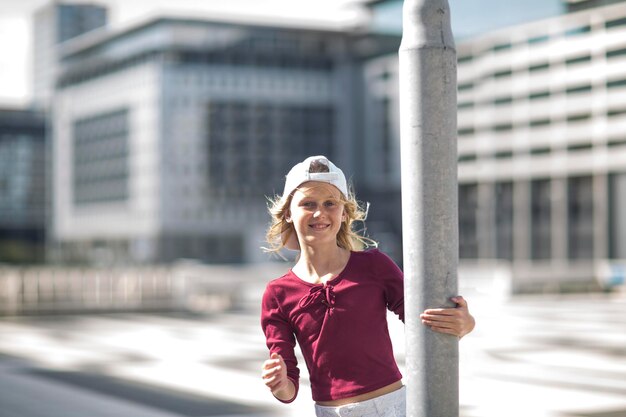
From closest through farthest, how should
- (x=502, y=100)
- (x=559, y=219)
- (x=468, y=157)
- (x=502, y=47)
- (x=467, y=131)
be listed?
(x=559, y=219) → (x=502, y=47) → (x=502, y=100) → (x=467, y=131) → (x=468, y=157)

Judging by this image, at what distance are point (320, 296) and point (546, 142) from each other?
77296mm

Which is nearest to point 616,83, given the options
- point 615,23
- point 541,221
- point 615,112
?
point 615,112

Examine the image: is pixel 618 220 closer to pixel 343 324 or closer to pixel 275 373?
pixel 343 324

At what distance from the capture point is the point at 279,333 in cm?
363

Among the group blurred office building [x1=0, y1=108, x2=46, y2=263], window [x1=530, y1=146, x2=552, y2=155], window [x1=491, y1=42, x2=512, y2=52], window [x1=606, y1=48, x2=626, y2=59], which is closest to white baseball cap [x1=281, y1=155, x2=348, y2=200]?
window [x1=606, y1=48, x2=626, y2=59]

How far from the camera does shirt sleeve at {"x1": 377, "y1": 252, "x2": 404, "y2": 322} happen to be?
3.59 meters

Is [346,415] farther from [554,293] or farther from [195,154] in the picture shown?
[195,154]

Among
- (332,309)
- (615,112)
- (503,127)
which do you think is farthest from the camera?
(503,127)

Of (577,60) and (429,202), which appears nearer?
(429,202)

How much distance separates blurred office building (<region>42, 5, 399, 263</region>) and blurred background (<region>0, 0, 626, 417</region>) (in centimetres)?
18

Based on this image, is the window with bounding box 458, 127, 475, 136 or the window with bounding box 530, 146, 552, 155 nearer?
the window with bounding box 530, 146, 552, 155

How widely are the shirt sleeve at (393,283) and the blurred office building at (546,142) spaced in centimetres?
7038

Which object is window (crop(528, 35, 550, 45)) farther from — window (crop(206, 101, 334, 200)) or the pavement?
the pavement

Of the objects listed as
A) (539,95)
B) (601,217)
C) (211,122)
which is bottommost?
(601,217)
